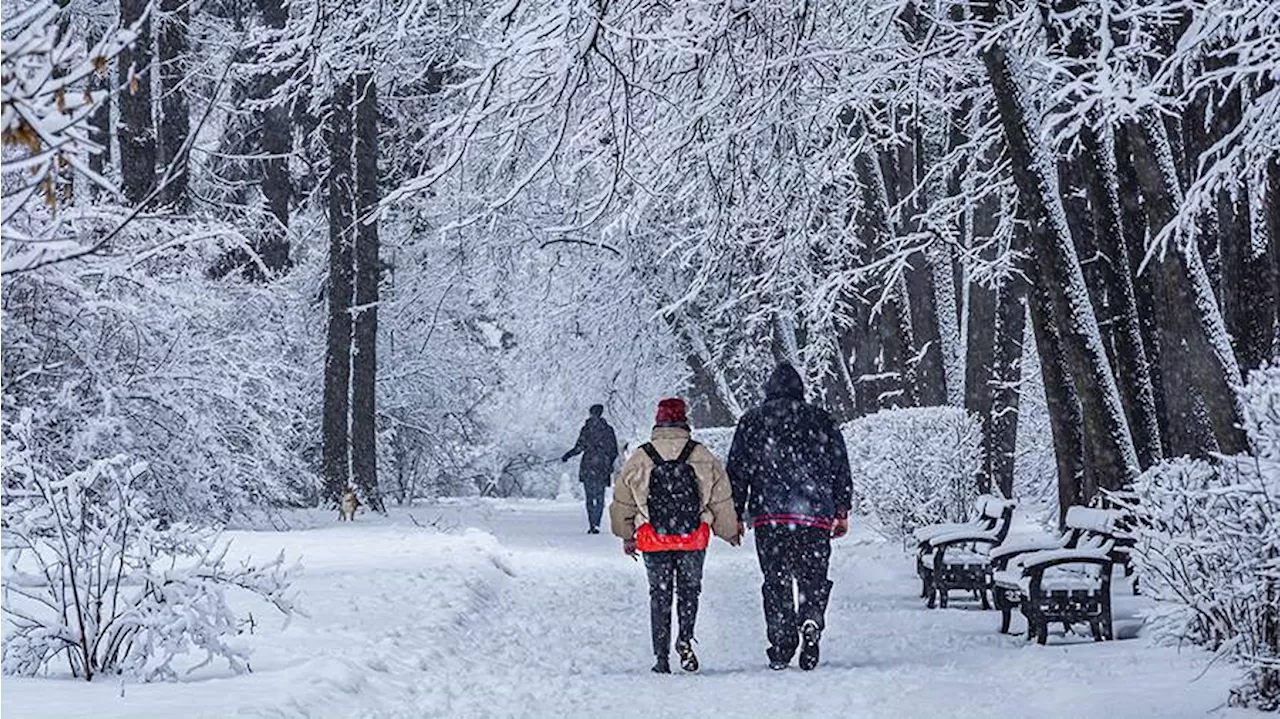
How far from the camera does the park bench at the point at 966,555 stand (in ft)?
43.9

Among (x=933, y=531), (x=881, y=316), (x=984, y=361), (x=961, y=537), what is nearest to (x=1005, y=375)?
(x=881, y=316)

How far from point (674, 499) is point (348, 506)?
1307cm

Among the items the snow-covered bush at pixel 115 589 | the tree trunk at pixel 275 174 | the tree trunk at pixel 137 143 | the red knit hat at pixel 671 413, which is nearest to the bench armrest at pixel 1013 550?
the red knit hat at pixel 671 413

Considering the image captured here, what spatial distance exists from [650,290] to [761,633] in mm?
20894

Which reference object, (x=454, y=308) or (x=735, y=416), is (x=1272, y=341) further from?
(x=454, y=308)

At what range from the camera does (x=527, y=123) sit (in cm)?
829

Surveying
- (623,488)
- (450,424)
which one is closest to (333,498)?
(450,424)

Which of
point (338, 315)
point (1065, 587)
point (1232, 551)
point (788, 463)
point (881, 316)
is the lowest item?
point (1065, 587)

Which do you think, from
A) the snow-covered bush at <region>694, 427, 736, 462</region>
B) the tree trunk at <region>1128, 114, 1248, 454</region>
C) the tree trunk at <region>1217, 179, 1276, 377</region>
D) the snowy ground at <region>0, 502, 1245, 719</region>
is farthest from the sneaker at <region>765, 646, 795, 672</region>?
the snow-covered bush at <region>694, 427, 736, 462</region>

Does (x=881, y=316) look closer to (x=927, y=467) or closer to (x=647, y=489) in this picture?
Result: (x=927, y=467)

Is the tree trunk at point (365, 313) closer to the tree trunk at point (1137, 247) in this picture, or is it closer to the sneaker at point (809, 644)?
the tree trunk at point (1137, 247)

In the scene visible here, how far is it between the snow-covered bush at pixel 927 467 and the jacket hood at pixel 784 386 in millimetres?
7419

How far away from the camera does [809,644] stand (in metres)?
10.3

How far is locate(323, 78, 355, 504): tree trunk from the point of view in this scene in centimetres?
2453
